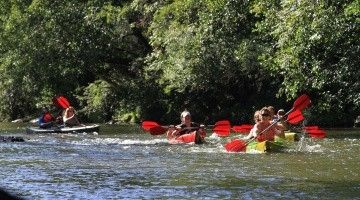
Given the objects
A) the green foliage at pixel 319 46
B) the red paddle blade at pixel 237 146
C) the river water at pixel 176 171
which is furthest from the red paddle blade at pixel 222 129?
the red paddle blade at pixel 237 146

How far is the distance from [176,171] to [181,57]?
15278mm

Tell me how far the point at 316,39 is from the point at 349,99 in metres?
2.88

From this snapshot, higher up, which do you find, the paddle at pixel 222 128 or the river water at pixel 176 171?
the paddle at pixel 222 128

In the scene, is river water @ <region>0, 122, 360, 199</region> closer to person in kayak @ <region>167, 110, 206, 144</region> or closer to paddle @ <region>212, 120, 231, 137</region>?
person in kayak @ <region>167, 110, 206, 144</region>

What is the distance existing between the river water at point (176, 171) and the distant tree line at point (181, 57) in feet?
10.8

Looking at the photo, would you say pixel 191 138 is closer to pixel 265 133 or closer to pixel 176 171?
pixel 265 133

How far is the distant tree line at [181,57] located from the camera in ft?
73.0

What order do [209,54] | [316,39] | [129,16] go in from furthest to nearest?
[129,16], [209,54], [316,39]

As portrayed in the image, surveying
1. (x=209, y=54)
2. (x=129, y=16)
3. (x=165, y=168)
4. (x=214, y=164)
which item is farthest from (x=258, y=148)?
(x=129, y=16)

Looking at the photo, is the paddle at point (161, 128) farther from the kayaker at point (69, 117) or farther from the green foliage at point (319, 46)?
the kayaker at point (69, 117)

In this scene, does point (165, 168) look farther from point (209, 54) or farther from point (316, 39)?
point (209, 54)

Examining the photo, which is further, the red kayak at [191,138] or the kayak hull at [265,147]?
the red kayak at [191,138]

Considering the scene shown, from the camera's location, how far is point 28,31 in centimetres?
3550

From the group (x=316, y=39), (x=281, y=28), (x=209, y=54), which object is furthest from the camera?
(x=209, y=54)
